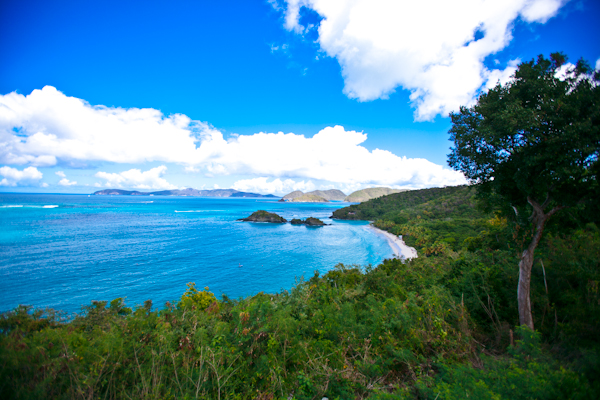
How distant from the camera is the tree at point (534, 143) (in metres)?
5.59

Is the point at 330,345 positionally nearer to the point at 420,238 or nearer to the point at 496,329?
the point at 496,329

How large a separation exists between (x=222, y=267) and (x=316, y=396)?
3376 centimetres

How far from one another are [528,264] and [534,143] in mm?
3669

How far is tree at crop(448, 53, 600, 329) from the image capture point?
559 centimetres

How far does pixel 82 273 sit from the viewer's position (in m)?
29.2

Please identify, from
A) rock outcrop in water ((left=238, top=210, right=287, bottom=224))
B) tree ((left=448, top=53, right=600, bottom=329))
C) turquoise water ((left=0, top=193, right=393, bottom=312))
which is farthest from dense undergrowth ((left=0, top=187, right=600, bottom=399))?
rock outcrop in water ((left=238, top=210, right=287, bottom=224))

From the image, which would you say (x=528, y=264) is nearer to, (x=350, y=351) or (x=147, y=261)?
(x=350, y=351)

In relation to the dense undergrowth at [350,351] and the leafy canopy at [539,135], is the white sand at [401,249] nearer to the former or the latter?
the dense undergrowth at [350,351]

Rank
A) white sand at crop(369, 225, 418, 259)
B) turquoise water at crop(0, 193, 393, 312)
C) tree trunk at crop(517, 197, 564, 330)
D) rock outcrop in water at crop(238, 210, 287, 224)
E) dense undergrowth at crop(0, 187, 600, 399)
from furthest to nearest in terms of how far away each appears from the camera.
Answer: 1. rock outcrop in water at crop(238, 210, 287, 224)
2. white sand at crop(369, 225, 418, 259)
3. turquoise water at crop(0, 193, 393, 312)
4. tree trunk at crop(517, 197, 564, 330)
5. dense undergrowth at crop(0, 187, 600, 399)

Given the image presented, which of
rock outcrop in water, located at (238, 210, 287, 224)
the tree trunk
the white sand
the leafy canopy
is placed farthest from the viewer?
rock outcrop in water, located at (238, 210, 287, 224)

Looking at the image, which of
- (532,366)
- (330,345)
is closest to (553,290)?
(532,366)

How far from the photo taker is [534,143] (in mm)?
6195

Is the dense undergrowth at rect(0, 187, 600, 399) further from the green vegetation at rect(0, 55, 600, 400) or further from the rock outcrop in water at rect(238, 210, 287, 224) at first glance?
the rock outcrop in water at rect(238, 210, 287, 224)

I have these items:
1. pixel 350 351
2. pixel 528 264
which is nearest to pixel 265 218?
pixel 350 351
